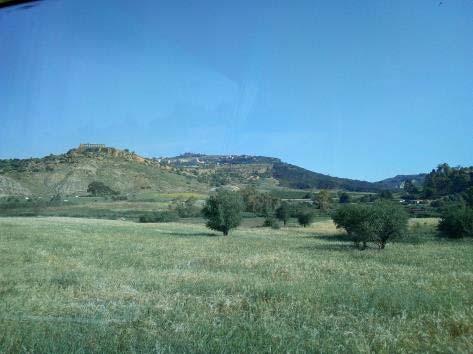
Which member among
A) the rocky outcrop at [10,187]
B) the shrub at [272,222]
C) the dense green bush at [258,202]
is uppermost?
the dense green bush at [258,202]

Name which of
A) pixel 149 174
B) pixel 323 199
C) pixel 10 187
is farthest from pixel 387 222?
pixel 10 187

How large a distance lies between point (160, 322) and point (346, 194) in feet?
40.5

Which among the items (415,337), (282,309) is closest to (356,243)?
(282,309)

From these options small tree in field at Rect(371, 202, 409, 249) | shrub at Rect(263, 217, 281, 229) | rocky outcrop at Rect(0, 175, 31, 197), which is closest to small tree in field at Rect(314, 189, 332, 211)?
small tree in field at Rect(371, 202, 409, 249)

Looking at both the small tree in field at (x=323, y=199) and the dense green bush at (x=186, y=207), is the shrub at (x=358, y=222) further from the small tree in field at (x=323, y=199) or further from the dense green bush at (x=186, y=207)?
the dense green bush at (x=186, y=207)

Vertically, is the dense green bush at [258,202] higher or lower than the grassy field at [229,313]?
higher

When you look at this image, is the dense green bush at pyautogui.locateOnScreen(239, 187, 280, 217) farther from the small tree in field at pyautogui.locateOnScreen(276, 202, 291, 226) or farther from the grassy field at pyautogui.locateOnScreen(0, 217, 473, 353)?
the grassy field at pyautogui.locateOnScreen(0, 217, 473, 353)

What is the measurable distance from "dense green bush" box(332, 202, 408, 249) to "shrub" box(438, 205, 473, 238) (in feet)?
31.5

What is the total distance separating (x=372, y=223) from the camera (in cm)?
2667

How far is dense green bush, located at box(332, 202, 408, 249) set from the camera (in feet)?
76.0

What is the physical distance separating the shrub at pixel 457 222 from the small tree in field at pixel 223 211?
3146cm

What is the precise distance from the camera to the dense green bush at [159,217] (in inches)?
2156

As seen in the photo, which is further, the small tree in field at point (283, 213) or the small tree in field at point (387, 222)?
the small tree in field at point (283, 213)

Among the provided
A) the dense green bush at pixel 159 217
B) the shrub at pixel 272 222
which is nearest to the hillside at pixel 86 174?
the dense green bush at pixel 159 217
